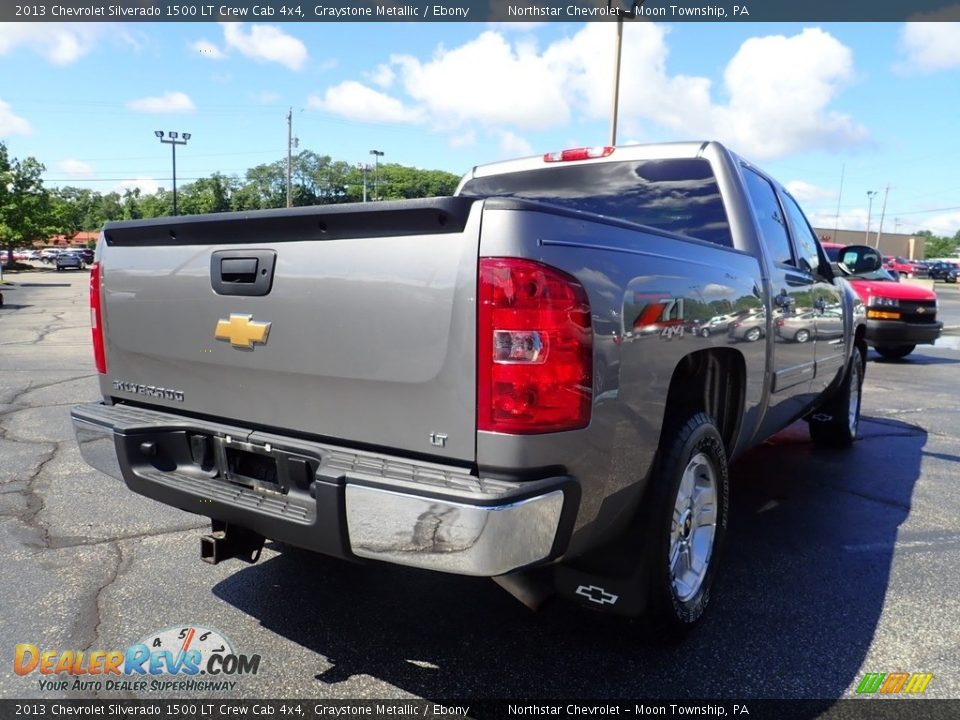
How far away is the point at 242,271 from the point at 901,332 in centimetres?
1099

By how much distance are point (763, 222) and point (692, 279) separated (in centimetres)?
150

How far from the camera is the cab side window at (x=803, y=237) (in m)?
4.43

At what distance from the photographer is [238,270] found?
244 centimetres

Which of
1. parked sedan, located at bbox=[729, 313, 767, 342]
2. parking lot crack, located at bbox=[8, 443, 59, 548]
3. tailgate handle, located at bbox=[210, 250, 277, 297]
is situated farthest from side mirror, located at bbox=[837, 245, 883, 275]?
parking lot crack, located at bbox=[8, 443, 59, 548]

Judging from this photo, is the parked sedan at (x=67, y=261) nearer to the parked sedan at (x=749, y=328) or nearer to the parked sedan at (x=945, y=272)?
the parked sedan at (x=749, y=328)

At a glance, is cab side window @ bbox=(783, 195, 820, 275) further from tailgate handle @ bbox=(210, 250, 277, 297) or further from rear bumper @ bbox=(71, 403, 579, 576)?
tailgate handle @ bbox=(210, 250, 277, 297)

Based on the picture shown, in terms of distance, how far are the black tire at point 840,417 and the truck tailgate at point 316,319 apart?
4.54 metres

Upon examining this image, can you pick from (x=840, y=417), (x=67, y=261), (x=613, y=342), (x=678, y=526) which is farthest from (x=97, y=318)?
(x=67, y=261)

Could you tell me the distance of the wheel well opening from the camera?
2680mm

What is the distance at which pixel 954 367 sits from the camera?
11195 millimetres

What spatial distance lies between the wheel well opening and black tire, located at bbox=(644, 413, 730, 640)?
0.08 meters

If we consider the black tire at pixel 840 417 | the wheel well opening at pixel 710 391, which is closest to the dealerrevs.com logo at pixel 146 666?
the wheel well opening at pixel 710 391

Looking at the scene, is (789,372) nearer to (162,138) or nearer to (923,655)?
(923,655)

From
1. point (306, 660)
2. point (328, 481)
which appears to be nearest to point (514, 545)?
point (328, 481)
